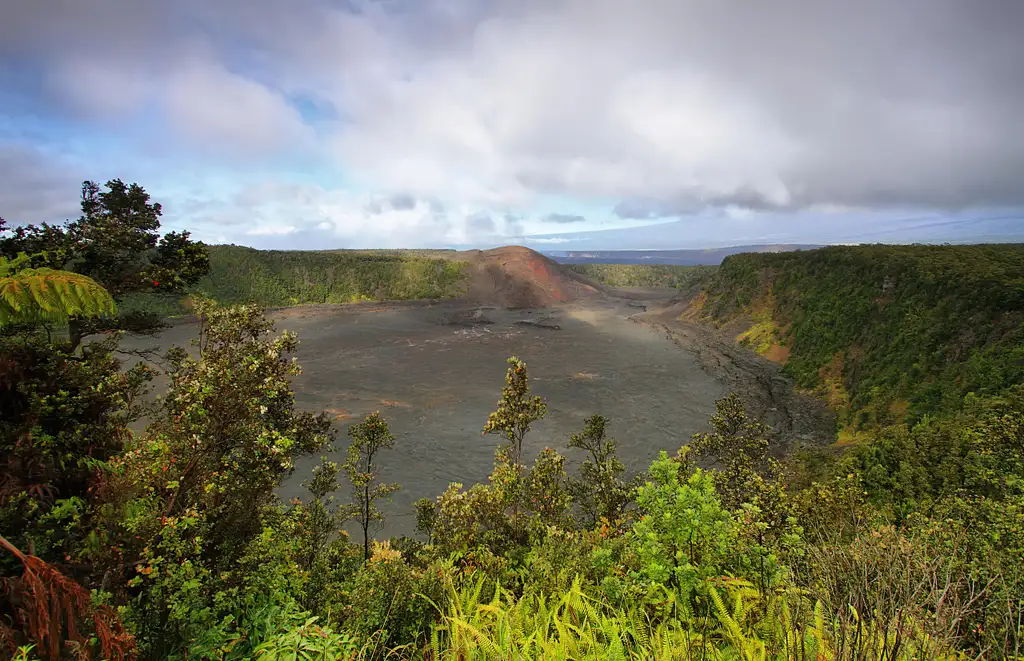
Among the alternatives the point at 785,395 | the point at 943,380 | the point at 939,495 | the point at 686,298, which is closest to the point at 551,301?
the point at 686,298

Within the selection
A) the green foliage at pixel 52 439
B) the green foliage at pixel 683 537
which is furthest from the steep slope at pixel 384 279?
the green foliage at pixel 683 537

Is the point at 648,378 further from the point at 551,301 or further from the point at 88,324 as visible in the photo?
the point at 551,301

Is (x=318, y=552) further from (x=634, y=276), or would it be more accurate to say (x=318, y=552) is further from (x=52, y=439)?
(x=634, y=276)

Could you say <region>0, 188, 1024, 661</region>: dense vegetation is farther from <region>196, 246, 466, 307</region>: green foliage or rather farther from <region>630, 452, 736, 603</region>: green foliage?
<region>196, 246, 466, 307</region>: green foliage

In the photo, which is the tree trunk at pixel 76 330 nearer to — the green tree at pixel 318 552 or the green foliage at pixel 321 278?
the green tree at pixel 318 552

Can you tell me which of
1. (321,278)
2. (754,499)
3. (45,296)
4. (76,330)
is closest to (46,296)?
(45,296)

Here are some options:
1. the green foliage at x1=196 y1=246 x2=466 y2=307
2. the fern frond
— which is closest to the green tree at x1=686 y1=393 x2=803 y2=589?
the fern frond
